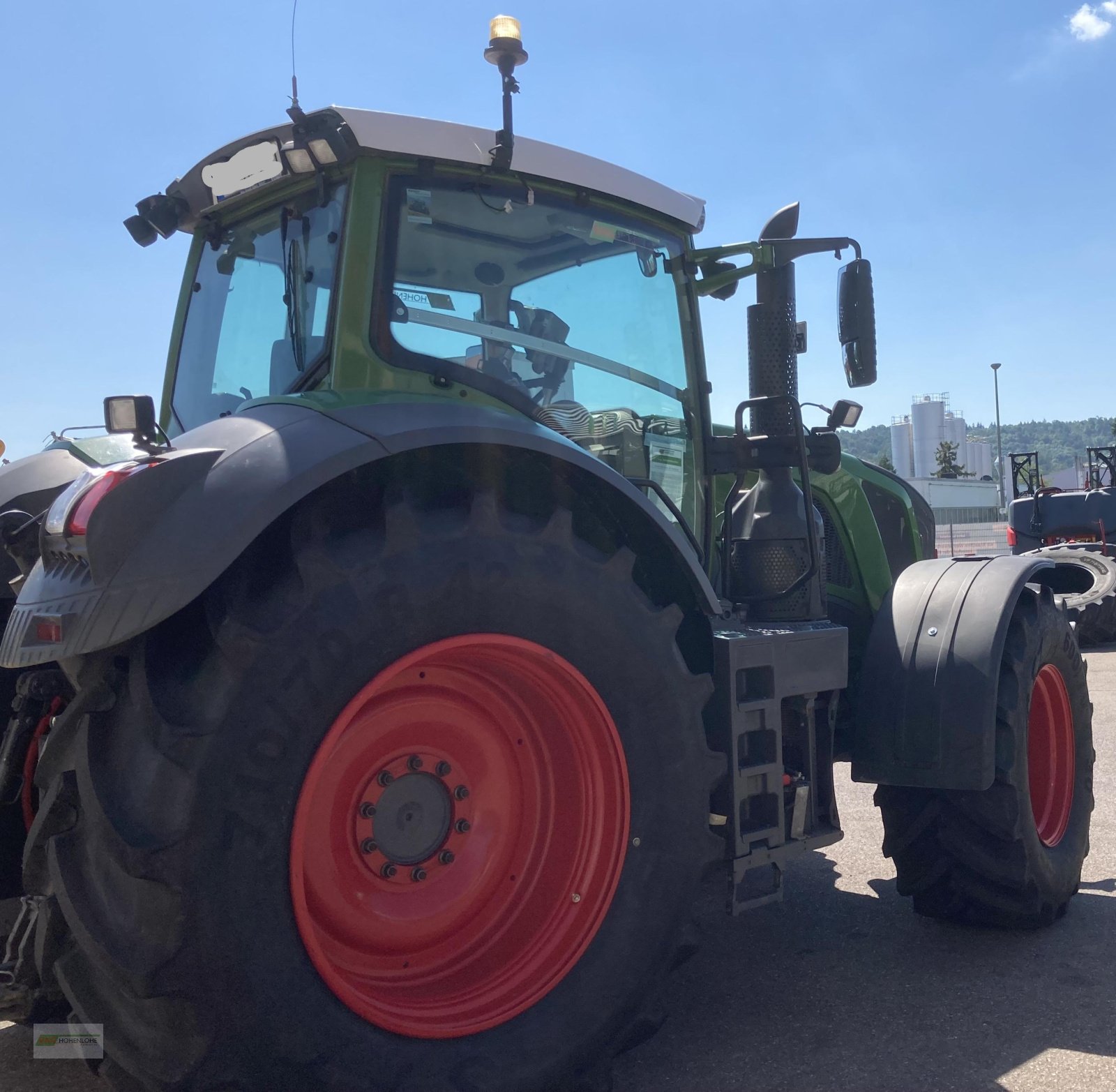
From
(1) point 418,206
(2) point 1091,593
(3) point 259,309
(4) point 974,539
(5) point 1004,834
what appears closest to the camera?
(1) point 418,206

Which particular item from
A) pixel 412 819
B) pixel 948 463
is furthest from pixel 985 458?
pixel 412 819

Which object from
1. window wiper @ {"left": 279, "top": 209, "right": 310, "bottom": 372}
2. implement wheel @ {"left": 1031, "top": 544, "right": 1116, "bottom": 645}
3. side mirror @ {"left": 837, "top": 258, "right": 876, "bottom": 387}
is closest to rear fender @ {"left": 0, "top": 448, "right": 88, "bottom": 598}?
window wiper @ {"left": 279, "top": 209, "right": 310, "bottom": 372}

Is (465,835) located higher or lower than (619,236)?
lower

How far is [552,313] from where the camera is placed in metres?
3.23

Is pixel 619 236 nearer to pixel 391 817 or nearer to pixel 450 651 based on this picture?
pixel 450 651

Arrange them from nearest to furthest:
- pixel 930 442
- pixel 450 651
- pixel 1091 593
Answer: pixel 450 651 → pixel 1091 593 → pixel 930 442

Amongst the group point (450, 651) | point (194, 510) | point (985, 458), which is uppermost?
point (985, 458)

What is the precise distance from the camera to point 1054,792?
4164 mm

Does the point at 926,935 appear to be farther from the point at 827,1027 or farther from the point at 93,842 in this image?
the point at 93,842

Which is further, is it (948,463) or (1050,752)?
(948,463)

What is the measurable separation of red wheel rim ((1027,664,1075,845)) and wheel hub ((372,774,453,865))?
261cm

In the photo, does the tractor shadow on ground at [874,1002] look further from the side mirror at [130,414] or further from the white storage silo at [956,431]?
the white storage silo at [956,431]

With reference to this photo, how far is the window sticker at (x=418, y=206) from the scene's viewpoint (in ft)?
9.46

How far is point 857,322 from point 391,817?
2.20 m
